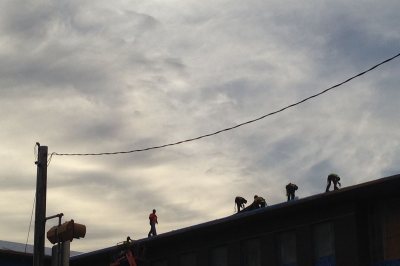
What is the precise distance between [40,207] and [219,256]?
43.2ft

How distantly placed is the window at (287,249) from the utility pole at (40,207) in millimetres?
11425

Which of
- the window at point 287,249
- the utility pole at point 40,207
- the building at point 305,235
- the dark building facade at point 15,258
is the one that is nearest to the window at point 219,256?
the building at point 305,235

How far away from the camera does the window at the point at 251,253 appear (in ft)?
101

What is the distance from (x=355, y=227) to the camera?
26844mm

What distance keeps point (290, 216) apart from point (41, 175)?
11.2 meters

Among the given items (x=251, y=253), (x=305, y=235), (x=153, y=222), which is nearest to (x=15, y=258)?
(x=153, y=222)

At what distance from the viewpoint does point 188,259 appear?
3394 cm

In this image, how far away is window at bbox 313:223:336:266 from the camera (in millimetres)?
27812

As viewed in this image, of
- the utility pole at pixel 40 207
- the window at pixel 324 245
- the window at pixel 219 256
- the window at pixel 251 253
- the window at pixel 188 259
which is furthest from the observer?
the window at pixel 188 259

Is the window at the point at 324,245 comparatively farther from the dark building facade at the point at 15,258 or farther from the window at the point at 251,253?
the dark building facade at the point at 15,258

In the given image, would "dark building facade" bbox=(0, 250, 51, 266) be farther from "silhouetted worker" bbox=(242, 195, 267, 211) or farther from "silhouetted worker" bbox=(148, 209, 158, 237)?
"silhouetted worker" bbox=(242, 195, 267, 211)

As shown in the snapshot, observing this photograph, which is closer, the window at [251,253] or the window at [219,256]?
the window at [251,253]

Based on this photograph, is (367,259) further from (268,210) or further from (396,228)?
(268,210)

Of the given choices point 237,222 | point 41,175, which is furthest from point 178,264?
point 41,175
